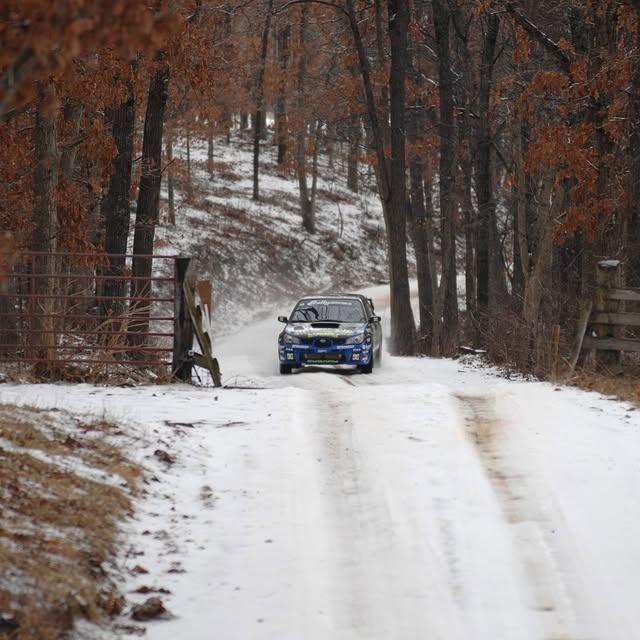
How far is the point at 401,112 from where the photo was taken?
2680cm

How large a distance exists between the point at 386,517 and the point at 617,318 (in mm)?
8112

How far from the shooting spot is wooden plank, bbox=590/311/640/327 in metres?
14.0

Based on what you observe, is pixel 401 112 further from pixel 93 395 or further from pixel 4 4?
pixel 4 4

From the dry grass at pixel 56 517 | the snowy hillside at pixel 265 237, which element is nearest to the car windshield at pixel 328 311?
the dry grass at pixel 56 517

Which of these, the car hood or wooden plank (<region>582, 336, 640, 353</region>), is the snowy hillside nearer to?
the car hood

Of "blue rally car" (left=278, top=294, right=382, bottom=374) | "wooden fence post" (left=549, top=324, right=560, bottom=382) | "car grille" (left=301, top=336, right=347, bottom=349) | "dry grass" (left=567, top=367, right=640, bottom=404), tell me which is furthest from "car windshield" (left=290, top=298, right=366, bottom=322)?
"dry grass" (left=567, top=367, right=640, bottom=404)

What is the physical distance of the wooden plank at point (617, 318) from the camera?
551 inches

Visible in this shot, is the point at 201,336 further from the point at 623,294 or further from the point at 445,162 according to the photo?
the point at 445,162

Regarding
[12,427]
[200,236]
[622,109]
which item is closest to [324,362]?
[622,109]

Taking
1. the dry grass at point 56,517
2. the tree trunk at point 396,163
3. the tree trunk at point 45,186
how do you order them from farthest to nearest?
the tree trunk at point 396,163 → the tree trunk at point 45,186 → the dry grass at point 56,517

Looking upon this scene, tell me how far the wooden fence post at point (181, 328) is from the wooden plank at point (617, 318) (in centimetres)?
598

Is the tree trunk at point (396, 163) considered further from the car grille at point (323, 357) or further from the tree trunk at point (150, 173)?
the car grille at point (323, 357)

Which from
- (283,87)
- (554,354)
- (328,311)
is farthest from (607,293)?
(283,87)

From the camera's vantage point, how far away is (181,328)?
13.8m
